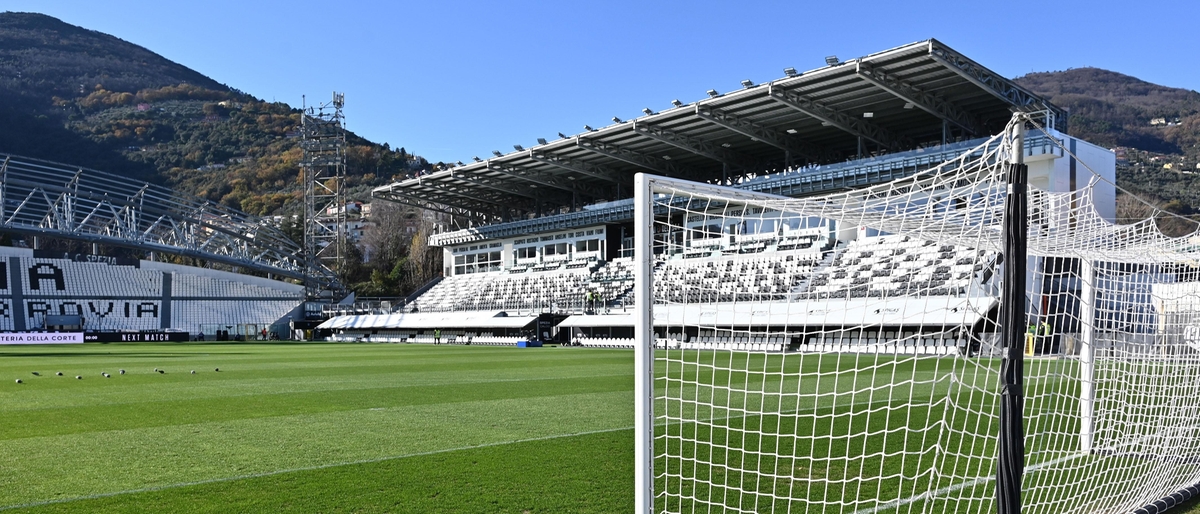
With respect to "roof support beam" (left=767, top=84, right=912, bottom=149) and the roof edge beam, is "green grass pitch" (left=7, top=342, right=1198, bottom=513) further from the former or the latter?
"roof support beam" (left=767, top=84, right=912, bottom=149)

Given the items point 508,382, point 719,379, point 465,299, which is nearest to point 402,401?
point 508,382

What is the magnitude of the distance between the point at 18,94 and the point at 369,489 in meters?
138

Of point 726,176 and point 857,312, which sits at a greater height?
point 726,176

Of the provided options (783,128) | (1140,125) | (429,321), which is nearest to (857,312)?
(783,128)

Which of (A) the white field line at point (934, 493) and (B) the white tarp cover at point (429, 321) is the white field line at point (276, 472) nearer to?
(A) the white field line at point (934, 493)

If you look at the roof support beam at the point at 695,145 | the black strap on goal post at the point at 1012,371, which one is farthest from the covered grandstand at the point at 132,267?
the black strap on goal post at the point at 1012,371

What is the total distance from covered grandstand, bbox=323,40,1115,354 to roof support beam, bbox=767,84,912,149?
7cm

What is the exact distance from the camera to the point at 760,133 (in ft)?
119

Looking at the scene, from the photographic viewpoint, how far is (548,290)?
4666 cm

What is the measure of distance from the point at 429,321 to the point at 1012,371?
43.7 meters

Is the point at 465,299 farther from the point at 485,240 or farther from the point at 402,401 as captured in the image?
the point at 402,401

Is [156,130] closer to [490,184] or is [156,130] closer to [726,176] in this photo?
[490,184]

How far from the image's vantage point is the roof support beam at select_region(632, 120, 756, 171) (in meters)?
36.7

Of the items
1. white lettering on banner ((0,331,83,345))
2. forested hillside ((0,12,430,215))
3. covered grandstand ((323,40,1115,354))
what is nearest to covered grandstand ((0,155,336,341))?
white lettering on banner ((0,331,83,345))
